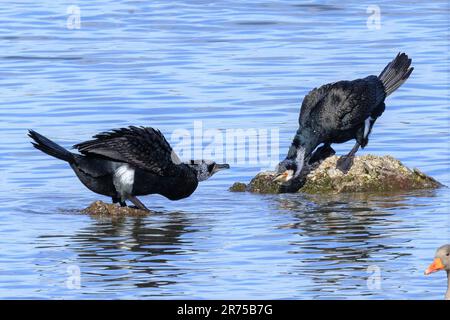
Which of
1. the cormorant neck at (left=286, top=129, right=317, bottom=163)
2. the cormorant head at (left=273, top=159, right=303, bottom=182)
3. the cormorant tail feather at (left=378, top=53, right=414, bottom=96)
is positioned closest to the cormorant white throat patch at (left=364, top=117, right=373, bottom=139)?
the cormorant tail feather at (left=378, top=53, right=414, bottom=96)

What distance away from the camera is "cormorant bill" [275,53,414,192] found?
53.2 feet

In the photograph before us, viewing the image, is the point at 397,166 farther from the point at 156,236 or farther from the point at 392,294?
the point at 392,294

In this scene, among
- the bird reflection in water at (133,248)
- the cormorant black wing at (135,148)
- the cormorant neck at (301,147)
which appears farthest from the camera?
the cormorant neck at (301,147)

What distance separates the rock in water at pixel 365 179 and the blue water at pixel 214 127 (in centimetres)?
22

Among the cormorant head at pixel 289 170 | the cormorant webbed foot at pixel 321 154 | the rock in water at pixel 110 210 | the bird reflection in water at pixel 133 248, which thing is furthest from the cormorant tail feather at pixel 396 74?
the rock in water at pixel 110 210

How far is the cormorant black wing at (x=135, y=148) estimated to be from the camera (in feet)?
49.1

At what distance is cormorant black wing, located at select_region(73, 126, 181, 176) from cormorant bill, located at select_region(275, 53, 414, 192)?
137 centimetres

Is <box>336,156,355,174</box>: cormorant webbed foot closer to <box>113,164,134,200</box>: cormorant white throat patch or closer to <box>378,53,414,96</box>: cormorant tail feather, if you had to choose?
<box>378,53,414,96</box>: cormorant tail feather

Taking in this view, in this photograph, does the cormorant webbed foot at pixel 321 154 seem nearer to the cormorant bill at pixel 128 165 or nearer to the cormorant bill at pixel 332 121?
the cormorant bill at pixel 332 121

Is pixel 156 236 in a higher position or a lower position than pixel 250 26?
lower

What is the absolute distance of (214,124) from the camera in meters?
19.9

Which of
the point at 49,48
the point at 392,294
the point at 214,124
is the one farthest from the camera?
the point at 49,48

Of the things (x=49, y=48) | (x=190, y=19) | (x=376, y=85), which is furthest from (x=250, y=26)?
(x=376, y=85)

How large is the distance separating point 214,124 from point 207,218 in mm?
→ 4771
